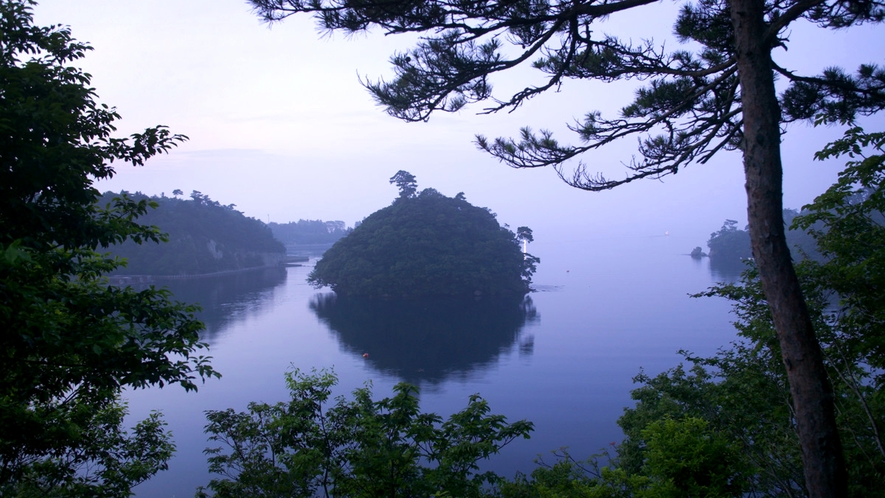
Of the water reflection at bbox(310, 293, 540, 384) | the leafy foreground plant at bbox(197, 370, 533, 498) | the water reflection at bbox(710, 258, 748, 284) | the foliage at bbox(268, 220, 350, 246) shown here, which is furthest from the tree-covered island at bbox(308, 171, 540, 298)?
the foliage at bbox(268, 220, 350, 246)

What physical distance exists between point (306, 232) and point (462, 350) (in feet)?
180

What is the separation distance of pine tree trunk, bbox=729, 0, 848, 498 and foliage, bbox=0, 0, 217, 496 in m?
2.87

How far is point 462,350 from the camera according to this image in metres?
25.8

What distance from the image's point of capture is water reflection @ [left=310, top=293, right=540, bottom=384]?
924 inches

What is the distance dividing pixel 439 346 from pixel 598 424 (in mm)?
10901

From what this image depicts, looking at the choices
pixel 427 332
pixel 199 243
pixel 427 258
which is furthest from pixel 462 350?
pixel 199 243

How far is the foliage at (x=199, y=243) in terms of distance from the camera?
110 feet

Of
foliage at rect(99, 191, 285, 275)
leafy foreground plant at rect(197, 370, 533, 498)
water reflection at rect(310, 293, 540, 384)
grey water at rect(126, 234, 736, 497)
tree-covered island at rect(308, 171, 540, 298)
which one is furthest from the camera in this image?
tree-covered island at rect(308, 171, 540, 298)

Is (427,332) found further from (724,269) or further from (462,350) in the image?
(724,269)

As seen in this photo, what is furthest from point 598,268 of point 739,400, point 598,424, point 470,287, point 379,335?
point 739,400

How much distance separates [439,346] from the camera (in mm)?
26234

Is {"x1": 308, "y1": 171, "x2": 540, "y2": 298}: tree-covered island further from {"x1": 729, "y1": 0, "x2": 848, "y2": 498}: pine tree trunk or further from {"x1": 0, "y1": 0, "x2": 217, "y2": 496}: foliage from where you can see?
{"x1": 729, "y1": 0, "x2": 848, "y2": 498}: pine tree trunk

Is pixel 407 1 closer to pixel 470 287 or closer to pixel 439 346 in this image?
pixel 439 346

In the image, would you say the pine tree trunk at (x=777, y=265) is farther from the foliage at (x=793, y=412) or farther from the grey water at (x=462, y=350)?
the grey water at (x=462, y=350)
